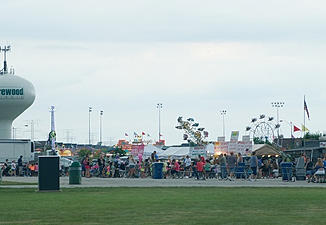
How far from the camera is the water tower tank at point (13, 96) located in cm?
9861

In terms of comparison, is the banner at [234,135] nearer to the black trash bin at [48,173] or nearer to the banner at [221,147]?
the banner at [221,147]

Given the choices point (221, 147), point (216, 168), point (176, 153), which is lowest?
point (216, 168)

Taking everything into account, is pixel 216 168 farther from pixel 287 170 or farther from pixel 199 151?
pixel 199 151

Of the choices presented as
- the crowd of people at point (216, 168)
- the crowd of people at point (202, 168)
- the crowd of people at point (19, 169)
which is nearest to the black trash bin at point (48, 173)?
the crowd of people at point (216, 168)

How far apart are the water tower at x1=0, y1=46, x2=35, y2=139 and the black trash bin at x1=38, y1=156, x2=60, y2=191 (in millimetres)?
69328

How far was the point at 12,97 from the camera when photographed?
323 ft

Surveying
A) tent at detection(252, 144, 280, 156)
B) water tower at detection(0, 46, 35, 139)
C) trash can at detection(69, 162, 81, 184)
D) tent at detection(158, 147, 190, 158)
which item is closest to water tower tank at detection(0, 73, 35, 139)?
water tower at detection(0, 46, 35, 139)

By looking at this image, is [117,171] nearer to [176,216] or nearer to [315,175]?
[315,175]

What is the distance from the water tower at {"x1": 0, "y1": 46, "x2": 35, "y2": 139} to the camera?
324ft

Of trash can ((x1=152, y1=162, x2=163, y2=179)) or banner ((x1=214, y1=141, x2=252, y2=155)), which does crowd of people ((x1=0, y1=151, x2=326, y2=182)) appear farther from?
banner ((x1=214, y1=141, x2=252, y2=155))

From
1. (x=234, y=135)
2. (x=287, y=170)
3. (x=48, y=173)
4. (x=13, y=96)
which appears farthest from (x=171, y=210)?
(x=13, y=96)

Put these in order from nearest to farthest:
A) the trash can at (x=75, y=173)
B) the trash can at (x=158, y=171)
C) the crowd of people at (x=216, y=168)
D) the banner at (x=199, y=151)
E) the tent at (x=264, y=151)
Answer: the trash can at (x=75, y=173) < the crowd of people at (x=216, y=168) < the trash can at (x=158, y=171) < the tent at (x=264, y=151) < the banner at (x=199, y=151)

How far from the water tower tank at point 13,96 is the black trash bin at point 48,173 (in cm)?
6933

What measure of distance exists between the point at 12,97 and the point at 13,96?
0.17 meters
